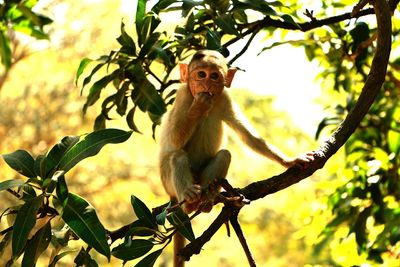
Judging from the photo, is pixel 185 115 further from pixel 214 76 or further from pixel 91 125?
pixel 91 125

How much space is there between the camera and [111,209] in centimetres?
1416

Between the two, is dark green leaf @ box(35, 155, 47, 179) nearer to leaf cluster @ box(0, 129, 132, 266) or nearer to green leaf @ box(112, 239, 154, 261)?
leaf cluster @ box(0, 129, 132, 266)

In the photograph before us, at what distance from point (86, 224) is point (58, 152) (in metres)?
0.25

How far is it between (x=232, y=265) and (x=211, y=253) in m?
0.80

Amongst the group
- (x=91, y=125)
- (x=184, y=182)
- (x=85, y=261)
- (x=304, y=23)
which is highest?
(x=91, y=125)

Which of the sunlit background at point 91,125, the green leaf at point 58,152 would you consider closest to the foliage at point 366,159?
the green leaf at point 58,152

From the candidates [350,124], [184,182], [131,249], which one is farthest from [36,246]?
[350,124]

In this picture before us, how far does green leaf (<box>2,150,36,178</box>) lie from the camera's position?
1845 millimetres

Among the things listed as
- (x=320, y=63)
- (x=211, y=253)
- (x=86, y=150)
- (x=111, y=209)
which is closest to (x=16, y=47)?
(x=111, y=209)

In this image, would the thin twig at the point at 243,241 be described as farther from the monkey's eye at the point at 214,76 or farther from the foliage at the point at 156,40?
the monkey's eye at the point at 214,76

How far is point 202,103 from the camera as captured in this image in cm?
275

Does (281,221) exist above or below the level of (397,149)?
above

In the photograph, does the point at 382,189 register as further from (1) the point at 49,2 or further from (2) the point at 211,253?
(2) the point at 211,253

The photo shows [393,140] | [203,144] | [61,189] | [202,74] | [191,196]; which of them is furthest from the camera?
[393,140]
